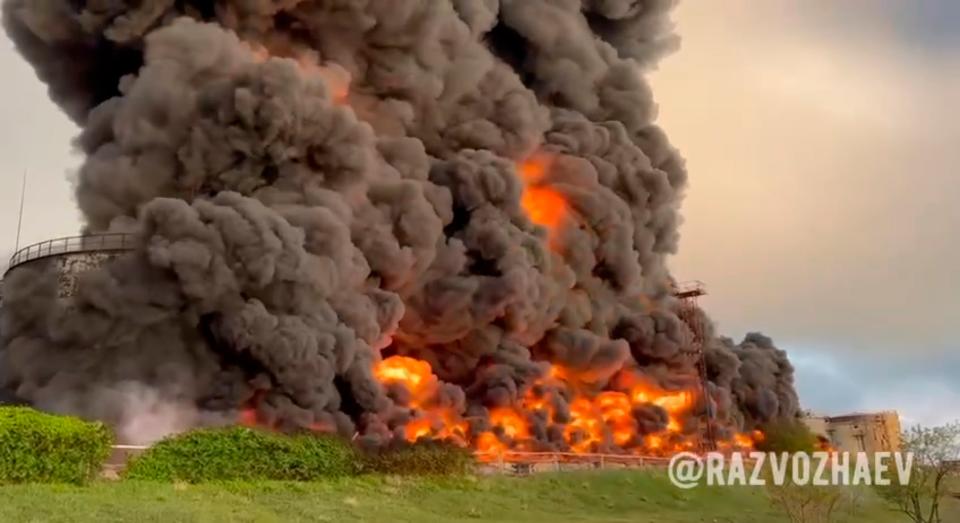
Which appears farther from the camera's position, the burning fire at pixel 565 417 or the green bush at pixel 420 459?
the burning fire at pixel 565 417

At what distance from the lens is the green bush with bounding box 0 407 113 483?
20.2 meters

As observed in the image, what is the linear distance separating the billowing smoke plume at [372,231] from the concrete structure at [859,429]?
13.0m

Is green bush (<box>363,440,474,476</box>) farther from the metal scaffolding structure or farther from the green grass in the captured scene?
the metal scaffolding structure

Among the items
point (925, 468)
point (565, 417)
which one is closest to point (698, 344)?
point (565, 417)

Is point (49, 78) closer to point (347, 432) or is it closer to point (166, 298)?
point (166, 298)

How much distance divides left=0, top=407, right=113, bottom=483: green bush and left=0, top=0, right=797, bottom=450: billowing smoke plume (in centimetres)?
1260

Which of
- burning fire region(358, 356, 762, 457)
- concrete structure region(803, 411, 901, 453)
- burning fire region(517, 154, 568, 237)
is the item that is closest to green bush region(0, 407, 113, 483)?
burning fire region(358, 356, 762, 457)

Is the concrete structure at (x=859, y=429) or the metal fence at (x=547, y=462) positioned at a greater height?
the concrete structure at (x=859, y=429)

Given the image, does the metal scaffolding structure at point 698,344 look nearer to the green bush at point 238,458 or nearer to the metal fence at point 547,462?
the metal fence at point 547,462

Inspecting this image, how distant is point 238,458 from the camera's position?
25891mm

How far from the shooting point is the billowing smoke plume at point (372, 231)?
37.3 meters

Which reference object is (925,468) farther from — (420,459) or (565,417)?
→ (565,417)

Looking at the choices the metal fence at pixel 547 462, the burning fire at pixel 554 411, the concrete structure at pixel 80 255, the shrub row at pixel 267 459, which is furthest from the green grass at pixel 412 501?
the concrete structure at pixel 80 255

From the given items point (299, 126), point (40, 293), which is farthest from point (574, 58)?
point (40, 293)
